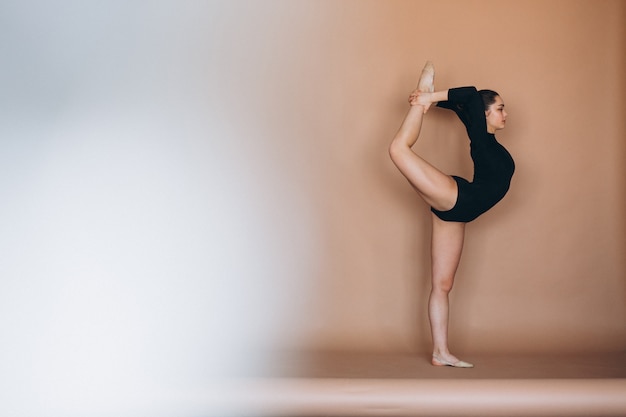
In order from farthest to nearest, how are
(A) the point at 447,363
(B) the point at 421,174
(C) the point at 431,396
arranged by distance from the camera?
(A) the point at 447,363 → (B) the point at 421,174 → (C) the point at 431,396

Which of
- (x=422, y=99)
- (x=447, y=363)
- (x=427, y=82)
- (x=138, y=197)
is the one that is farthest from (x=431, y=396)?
(x=138, y=197)

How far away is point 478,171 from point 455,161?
0.58 meters

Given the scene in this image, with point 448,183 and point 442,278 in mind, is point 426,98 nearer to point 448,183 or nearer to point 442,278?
point 448,183

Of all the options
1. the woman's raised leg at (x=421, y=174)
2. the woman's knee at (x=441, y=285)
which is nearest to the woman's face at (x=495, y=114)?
the woman's raised leg at (x=421, y=174)

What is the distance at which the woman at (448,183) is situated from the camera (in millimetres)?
2633

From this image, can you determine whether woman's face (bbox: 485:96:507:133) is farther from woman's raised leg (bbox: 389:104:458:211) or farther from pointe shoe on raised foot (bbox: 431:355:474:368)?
pointe shoe on raised foot (bbox: 431:355:474:368)

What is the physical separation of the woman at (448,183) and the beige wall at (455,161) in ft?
1.69

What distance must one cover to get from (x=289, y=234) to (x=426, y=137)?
0.85 m

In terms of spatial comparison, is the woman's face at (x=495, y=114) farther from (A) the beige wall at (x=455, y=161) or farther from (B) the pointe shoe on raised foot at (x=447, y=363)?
(B) the pointe shoe on raised foot at (x=447, y=363)

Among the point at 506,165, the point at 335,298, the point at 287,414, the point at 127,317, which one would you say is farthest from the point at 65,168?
the point at 506,165

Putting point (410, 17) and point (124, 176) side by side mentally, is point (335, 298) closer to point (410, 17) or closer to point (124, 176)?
point (124, 176)

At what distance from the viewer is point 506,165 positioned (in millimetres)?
2732

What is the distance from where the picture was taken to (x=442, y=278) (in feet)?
8.79

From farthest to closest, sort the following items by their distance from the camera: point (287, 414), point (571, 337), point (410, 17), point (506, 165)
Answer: point (410, 17) < point (571, 337) < point (506, 165) < point (287, 414)
